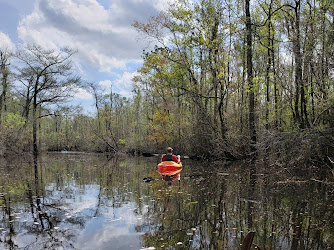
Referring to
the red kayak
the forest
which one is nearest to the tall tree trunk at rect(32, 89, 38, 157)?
the forest

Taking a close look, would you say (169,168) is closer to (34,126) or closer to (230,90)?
(230,90)

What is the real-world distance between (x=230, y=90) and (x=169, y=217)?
53.2 ft

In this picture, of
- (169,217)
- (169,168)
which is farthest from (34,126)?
(169,217)

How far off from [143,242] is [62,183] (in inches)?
297

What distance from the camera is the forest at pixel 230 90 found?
441 inches

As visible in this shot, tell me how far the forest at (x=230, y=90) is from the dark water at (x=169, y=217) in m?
4.44

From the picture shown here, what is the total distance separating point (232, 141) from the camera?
19.1 m

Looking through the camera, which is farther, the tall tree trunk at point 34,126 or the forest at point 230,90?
the tall tree trunk at point 34,126

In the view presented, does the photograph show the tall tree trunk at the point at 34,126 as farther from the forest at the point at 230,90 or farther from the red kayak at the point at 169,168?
A: the red kayak at the point at 169,168

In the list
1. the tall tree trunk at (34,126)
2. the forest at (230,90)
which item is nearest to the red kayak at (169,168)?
the forest at (230,90)

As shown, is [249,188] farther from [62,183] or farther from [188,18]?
[188,18]

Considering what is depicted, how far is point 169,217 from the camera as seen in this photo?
17.9ft

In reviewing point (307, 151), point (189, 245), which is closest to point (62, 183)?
point (189, 245)

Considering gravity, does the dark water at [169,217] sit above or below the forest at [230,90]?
below
